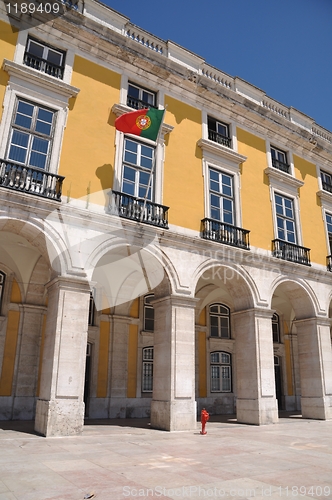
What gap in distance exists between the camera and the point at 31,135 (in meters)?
12.4

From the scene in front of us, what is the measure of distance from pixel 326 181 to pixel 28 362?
55.9 feet

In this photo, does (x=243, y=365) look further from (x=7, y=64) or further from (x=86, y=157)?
(x=7, y=64)

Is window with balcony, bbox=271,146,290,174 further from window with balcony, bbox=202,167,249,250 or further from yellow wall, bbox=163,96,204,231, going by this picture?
yellow wall, bbox=163,96,204,231

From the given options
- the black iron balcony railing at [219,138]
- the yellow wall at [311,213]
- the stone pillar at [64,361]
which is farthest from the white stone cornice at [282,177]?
the stone pillar at [64,361]

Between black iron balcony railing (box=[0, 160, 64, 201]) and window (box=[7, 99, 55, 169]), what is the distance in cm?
48

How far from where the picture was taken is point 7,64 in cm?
1223

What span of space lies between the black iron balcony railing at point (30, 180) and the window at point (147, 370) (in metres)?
8.96

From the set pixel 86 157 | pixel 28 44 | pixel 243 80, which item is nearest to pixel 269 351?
pixel 86 157

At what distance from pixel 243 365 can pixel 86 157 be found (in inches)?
372

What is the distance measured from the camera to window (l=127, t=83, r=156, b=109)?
49.4 feet

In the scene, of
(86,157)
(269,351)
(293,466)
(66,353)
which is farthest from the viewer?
(269,351)

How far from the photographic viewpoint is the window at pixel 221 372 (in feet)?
64.5

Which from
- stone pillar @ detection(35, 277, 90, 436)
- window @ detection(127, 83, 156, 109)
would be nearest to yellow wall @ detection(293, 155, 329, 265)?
window @ detection(127, 83, 156, 109)

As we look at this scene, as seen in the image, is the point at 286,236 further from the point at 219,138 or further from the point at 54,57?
the point at 54,57
